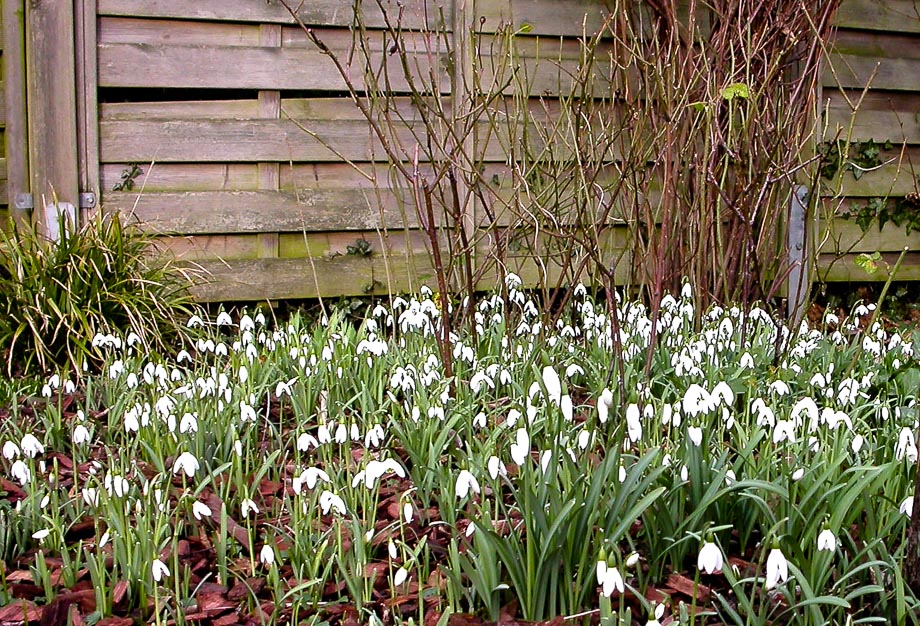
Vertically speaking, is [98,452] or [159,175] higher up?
[159,175]

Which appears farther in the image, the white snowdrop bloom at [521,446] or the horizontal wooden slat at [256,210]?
the horizontal wooden slat at [256,210]

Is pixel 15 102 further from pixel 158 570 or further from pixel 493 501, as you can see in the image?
pixel 158 570

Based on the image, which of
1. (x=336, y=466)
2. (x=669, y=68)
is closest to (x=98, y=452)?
(x=336, y=466)

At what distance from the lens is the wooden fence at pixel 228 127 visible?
4422 millimetres

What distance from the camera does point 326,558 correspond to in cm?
196

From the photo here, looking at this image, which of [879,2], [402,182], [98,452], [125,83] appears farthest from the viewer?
[879,2]

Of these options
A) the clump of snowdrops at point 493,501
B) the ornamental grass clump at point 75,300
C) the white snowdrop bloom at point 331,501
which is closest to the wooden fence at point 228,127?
the ornamental grass clump at point 75,300

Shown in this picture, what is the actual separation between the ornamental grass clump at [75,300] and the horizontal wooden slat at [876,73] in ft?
12.5

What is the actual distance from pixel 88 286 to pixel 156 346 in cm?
36

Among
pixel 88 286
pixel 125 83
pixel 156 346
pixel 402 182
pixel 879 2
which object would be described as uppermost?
pixel 879 2

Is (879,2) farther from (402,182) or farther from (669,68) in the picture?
(402,182)

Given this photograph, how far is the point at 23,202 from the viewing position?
14.5 ft

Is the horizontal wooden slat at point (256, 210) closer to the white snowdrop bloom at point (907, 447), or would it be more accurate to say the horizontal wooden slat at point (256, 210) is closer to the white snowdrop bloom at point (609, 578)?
the white snowdrop bloom at point (907, 447)

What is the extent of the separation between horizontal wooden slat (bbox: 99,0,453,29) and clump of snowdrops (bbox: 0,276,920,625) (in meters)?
2.13
